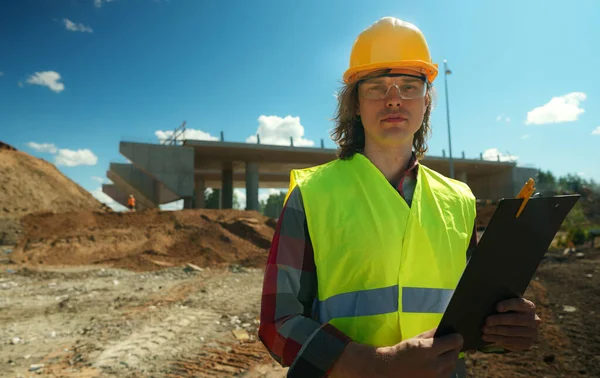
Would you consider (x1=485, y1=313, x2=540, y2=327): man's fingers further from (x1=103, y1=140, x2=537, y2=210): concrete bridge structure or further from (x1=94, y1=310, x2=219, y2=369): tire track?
(x1=103, y1=140, x2=537, y2=210): concrete bridge structure

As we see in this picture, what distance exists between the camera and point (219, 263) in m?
12.6

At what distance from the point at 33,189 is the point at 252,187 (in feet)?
45.8

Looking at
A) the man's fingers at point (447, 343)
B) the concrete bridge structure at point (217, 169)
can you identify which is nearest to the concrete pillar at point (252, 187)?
the concrete bridge structure at point (217, 169)

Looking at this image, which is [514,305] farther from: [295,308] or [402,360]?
[295,308]

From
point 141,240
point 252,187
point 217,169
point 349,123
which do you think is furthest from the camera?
point 217,169

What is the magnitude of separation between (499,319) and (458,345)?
0.24 meters

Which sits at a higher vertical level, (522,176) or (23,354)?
(522,176)

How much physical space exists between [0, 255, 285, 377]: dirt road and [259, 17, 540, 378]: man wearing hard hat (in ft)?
10.9

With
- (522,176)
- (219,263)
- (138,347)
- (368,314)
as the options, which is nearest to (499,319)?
(368,314)

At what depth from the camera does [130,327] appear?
18.6ft

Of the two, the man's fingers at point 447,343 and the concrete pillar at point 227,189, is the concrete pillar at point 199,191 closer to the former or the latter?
the concrete pillar at point 227,189

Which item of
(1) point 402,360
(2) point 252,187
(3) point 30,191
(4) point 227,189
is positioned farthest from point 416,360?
(4) point 227,189

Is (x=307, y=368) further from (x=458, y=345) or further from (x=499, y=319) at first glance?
(x=499, y=319)

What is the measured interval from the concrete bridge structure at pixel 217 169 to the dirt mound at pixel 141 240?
746 centimetres
